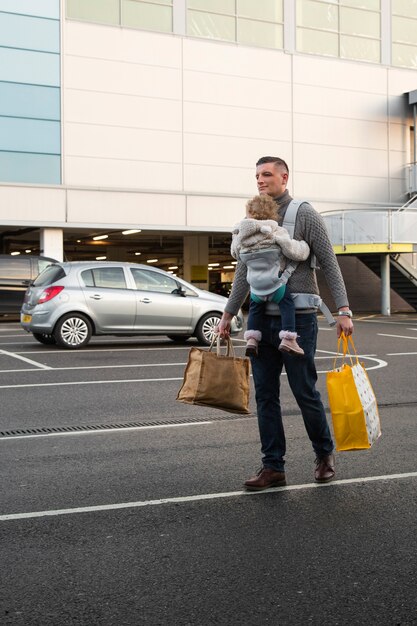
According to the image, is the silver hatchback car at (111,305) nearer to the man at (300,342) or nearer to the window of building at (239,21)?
the man at (300,342)

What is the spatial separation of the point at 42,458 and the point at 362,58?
3217 centimetres

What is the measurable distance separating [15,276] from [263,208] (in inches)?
794

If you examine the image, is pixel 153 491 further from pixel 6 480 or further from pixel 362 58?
pixel 362 58

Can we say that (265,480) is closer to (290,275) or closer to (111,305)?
(290,275)

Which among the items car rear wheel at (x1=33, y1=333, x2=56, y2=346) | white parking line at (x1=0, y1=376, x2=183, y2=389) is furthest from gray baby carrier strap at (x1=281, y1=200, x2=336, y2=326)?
car rear wheel at (x1=33, y1=333, x2=56, y2=346)

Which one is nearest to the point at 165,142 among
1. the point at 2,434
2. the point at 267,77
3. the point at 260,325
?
the point at 267,77

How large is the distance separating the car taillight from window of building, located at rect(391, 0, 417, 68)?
25053 mm

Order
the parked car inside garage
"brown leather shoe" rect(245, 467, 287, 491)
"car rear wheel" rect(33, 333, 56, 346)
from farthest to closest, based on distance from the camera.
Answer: the parked car inside garage → "car rear wheel" rect(33, 333, 56, 346) → "brown leather shoe" rect(245, 467, 287, 491)

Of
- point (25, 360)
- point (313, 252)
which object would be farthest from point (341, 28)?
point (313, 252)

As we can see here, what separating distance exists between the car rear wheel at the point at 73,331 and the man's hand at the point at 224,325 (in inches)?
407

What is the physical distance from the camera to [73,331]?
51.6 feet

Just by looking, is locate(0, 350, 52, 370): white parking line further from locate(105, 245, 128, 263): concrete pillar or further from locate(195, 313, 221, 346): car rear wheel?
locate(105, 245, 128, 263): concrete pillar

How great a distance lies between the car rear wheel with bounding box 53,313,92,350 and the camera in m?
15.6

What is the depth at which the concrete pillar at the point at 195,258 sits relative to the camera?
3669 centimetres
